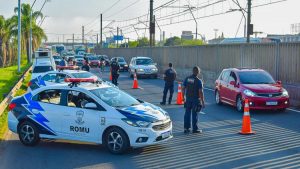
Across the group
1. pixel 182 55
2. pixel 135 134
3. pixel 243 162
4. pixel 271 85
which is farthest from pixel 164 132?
pixel 182 55

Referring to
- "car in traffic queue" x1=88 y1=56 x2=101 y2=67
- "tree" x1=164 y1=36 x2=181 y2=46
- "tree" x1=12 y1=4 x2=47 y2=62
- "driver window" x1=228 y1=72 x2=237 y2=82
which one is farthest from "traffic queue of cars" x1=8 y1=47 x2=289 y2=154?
"tree" x1=164 y1=36 x2=181 y2=46

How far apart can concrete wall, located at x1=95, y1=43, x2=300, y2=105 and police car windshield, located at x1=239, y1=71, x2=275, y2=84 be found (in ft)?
6.39

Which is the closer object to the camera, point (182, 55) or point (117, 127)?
point (117, 127)

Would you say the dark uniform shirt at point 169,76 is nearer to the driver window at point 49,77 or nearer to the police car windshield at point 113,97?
the driver window at point 49,77

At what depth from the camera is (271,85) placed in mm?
17859

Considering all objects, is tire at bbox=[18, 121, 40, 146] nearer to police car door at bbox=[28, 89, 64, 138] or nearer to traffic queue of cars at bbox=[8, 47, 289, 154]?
traffic queue of cars at bbox=[8, 47, 289, 154]

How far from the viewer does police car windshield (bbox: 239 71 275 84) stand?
18203mm

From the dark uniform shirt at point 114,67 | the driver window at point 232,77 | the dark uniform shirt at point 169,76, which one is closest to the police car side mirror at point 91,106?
the driver window at point 232,77

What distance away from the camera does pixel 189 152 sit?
10633mm

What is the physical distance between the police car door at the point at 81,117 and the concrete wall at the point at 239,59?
11087mm

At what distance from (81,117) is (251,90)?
26.8 ft

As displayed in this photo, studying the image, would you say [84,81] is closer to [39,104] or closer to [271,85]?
[39,104]

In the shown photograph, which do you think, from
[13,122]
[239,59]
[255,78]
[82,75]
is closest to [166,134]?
[13,122]

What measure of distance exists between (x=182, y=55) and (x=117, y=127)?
2961cm
